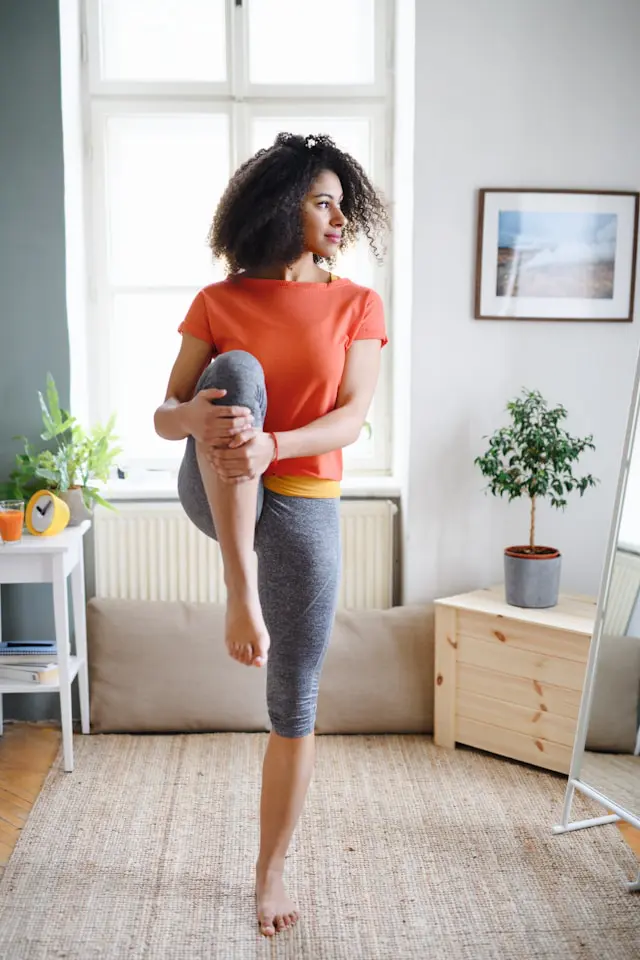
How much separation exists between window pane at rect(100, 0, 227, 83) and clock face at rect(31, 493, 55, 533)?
1.61m

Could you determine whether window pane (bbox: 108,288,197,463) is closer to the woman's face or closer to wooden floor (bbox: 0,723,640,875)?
wooden floor (bbox: 0,723,640,875)

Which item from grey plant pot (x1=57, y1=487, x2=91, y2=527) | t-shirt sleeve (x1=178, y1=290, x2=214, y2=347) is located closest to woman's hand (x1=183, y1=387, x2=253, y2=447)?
t-shirt sleeve (x1=178, y1=290, x2=214, y2=347)

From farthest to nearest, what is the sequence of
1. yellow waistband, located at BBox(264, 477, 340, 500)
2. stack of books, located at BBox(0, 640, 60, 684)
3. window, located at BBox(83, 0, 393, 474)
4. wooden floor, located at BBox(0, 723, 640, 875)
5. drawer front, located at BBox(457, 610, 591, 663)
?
window, located at BBox(83, 0, 393, 474) → stack of books, located at BBox(0, 640, 60, 684) → drawer front, located at BBox(457, 610, 591, 663) → wooden floor, located at BBox(0, 723, 640, 875) → yellow waistband, located at BBox(264, 477, 340, 500)

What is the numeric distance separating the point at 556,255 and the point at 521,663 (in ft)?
4.40

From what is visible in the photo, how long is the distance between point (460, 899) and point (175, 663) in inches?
50.4

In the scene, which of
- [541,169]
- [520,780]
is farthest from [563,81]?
[520,780]

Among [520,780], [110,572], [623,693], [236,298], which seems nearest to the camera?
[236,298]

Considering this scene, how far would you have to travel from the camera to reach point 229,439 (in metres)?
1.60

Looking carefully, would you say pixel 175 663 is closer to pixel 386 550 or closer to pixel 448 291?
pixel 386 550

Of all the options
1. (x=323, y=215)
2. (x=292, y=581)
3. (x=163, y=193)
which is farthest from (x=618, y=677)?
(x=163, y=193)

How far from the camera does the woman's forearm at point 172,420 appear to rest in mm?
1707

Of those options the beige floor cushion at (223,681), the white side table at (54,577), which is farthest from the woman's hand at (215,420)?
the beige floor cushion at (223,681)

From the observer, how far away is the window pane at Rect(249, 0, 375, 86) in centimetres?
328

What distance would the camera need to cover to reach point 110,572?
10.4ft
